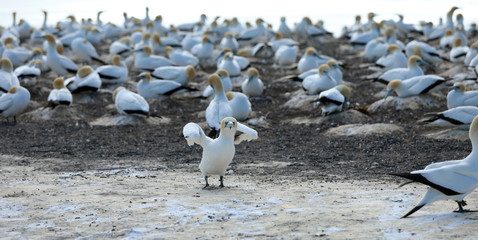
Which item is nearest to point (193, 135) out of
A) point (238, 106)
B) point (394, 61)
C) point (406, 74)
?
point (238, 106)

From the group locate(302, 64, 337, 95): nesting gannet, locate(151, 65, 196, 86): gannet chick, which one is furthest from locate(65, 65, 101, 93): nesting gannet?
locate(302, 64, 337, 95): nesting gannet

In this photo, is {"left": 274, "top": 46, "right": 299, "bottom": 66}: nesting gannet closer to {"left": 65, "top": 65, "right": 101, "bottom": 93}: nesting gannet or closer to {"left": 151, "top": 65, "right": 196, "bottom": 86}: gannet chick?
{"left": 151, "top": 65, "right": 196, "bottom": 86}: gannet chick

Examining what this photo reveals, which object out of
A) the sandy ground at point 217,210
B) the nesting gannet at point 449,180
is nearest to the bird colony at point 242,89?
the nesting gannet at point 449,180

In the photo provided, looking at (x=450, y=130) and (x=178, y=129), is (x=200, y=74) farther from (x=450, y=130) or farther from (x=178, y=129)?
(x=450, y=130)

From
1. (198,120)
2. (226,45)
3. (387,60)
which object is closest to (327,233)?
(198,120)

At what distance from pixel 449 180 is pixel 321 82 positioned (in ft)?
26.9

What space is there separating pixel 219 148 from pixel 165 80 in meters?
7.24

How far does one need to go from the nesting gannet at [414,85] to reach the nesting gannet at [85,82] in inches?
219

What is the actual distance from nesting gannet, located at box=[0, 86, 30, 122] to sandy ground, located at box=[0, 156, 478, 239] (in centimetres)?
454

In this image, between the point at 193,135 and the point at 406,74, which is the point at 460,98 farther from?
the point at 193,135

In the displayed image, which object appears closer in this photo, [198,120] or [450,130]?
[450,130]

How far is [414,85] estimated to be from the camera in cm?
1278

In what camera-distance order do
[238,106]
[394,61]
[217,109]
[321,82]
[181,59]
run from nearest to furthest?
[217,109], [238,106], [321,82], [394,61], [181,59]

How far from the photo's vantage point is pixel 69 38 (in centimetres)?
2356
